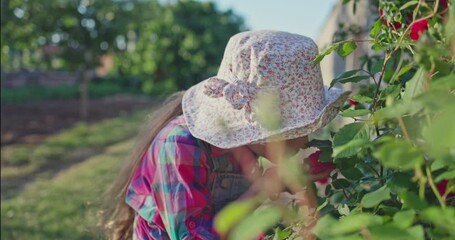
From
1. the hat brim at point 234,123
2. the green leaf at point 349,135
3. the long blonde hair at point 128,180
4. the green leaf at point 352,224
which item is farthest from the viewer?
the long blonde hair at point 128,180

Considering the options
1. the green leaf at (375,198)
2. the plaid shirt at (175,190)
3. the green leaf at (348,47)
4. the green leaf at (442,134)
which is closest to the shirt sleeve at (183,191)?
the plaid shirt at (175,190)

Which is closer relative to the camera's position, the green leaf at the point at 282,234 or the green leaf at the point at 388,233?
the green leaf at the point at 388,233

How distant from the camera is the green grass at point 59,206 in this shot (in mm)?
4891

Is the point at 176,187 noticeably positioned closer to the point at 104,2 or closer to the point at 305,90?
the point at 305,90

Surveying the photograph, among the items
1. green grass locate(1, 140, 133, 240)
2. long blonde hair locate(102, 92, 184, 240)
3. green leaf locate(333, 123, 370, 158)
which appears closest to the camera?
green leaf locate(333, 123, 370, 158)

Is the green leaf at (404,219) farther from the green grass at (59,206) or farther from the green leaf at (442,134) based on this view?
the green grass at (59,206)

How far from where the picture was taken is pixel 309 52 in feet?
6.47

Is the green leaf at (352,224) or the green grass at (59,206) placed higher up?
the green leaf at (352,224)

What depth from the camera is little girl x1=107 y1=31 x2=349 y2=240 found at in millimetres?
1896

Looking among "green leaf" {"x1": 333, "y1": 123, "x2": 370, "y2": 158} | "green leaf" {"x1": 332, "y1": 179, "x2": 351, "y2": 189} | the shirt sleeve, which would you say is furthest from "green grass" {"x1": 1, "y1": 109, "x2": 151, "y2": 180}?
"green leaf" {"x1": 333, "y1": 123, "x2": 370, "y2": 158}

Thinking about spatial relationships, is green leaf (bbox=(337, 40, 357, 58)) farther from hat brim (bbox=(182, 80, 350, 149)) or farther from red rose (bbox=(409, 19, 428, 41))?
hat brim (bbox=(182, 80, 350, 149))

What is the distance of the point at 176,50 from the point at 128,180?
29463 millimetres

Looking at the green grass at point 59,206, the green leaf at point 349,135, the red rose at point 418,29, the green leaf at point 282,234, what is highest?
the red rose at point 418,29

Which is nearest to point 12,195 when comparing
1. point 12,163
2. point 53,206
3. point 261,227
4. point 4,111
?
point 53,206
